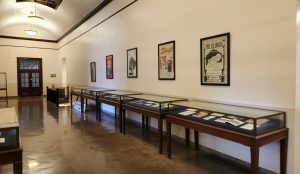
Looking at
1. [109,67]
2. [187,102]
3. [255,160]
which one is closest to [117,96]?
[187,102]

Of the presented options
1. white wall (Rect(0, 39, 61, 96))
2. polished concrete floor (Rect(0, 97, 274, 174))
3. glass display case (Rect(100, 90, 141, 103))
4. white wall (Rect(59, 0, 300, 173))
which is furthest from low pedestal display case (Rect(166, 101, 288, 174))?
white wall (Rect(0, 39, 61, 96))

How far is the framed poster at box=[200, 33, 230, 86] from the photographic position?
3455 millimetres

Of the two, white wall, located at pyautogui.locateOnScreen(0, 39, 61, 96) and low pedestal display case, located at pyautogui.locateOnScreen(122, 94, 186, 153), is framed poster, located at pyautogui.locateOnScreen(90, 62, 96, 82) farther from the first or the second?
white wall, located at pyautogui.locateOnScreen(0, 39, 61, 96)

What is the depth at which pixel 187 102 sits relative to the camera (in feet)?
13.2

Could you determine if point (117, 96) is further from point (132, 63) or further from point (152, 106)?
point (152, 106)

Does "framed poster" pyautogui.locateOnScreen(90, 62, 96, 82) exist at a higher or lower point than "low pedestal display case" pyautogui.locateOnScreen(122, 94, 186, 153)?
higher

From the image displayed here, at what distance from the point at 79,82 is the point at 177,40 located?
26.3ft

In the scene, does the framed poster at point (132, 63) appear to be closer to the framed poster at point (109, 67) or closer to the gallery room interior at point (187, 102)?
the gallery room interior at point (187, 102)

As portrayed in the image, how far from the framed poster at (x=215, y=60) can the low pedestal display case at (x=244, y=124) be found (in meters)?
0.48

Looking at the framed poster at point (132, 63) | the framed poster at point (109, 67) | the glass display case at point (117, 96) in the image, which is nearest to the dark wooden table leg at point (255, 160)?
the glass display case at point (117, 96)

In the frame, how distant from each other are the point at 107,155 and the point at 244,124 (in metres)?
2.30

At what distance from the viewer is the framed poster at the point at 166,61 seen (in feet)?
15.2

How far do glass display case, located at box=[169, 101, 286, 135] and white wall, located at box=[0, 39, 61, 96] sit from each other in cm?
1397

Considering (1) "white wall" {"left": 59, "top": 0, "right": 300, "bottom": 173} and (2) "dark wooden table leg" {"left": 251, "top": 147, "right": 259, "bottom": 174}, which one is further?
(1) "white wall" {"left": 59, "top": 0, "right": 300, "bottom": 173}
